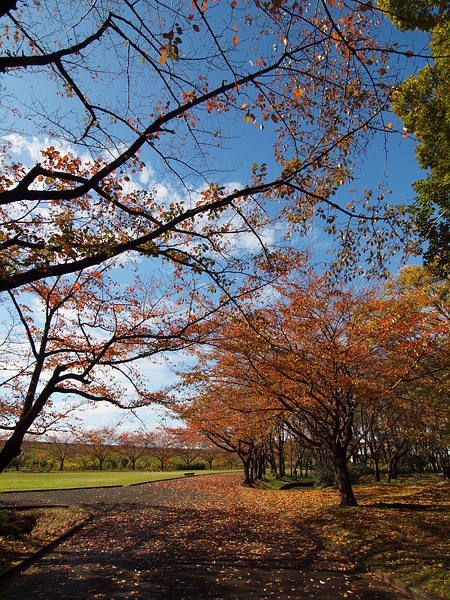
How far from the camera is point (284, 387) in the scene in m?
11.6

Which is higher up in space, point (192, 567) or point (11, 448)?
point (11, 448)

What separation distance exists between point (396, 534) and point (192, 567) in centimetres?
496

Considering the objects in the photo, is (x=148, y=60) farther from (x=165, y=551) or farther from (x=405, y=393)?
(x=405, y=393)

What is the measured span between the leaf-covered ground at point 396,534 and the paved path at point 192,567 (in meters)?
0.53

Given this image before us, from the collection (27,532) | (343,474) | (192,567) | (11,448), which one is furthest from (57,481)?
(192,567)

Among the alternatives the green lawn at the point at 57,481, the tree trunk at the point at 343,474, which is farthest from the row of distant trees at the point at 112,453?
the tree trunk at the point at 343,474

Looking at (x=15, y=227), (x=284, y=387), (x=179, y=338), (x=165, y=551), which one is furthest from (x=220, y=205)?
(x=284, y=387)

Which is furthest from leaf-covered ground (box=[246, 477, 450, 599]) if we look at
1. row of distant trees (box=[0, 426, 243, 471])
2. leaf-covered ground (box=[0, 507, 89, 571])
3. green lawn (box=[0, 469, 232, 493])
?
row of distant trees (box=[0, 426, 243, 471])

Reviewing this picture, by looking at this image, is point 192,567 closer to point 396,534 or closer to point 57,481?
point 396,534

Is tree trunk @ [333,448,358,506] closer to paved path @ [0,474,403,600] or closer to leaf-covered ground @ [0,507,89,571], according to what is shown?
paved path @ [0,474,403,600]

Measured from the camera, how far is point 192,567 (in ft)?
19.7

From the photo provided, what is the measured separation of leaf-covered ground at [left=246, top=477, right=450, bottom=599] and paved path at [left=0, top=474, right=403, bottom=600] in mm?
528

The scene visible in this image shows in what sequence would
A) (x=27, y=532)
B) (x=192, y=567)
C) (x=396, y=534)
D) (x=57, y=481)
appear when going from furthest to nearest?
(x=57, y=481), (x=27, y=532), (x=396, y=534), (x=192, y=567)

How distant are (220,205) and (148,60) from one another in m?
2.25
